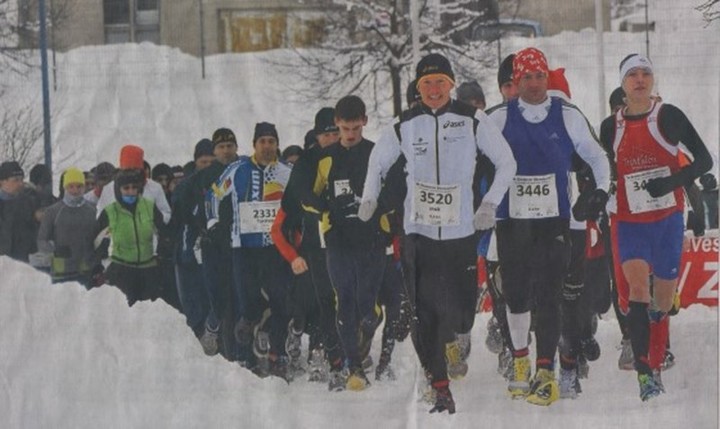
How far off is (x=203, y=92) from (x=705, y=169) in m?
1.57

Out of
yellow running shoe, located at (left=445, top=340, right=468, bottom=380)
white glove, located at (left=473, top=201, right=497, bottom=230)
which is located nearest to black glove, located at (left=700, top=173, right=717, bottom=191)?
white glove, located at (left=473, top=201, right=497, bottom=230)

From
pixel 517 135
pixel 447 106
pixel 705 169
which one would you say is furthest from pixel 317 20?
pixel 705 169

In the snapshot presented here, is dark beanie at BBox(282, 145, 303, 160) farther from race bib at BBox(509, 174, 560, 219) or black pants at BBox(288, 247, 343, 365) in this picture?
race bib at BBox(509, 174, 560, 219)

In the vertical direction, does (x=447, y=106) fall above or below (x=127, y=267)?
above

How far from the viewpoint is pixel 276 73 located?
3637mm

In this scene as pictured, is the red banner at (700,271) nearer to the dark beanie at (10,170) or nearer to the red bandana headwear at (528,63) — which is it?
the red bandana headwear at (528,63)

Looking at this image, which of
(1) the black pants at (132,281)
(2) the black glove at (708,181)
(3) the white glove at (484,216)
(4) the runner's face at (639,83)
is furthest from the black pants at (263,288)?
(2) the black glove at (708,181)

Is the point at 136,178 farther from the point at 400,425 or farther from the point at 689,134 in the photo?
the point at 689,134

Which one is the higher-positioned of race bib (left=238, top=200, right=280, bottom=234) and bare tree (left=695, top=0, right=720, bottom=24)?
bare tree (left=695, top=0, right=720, bottom=24)

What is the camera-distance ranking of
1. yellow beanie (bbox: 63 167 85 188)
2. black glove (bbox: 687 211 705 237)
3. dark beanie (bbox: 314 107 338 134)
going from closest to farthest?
black glove (bbox: 687 211 705 237) → dark beanie (bbox: 314 107 338 134) → yellow beanie (bbox: 63 167 85 188)

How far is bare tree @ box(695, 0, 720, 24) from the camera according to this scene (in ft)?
11.4

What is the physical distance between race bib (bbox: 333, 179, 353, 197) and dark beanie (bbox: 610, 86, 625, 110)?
2.74ft

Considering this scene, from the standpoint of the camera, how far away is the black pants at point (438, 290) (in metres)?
3.42

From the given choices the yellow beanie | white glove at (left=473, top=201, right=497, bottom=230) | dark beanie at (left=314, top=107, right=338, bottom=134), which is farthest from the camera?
the yellow beanie
